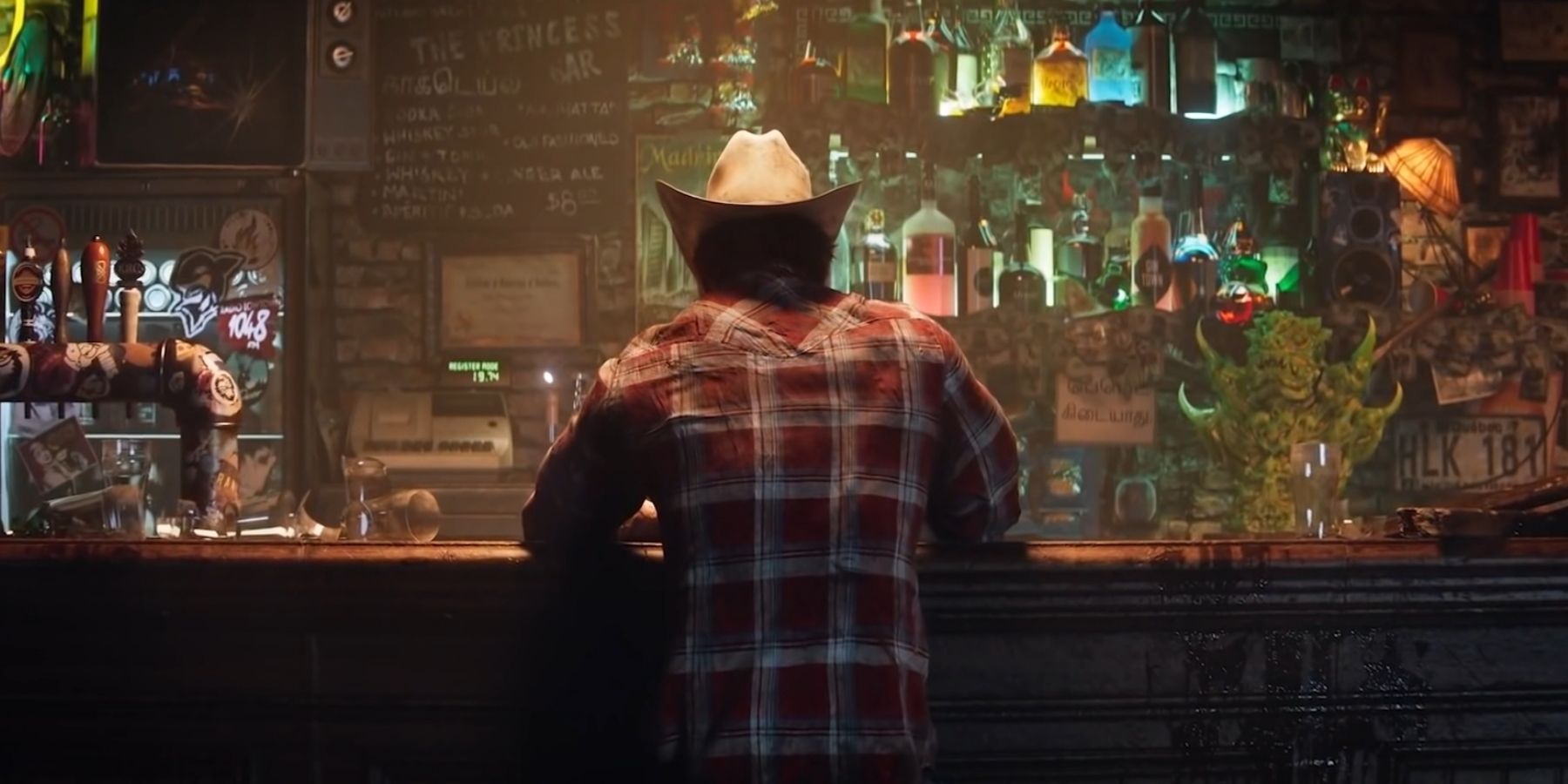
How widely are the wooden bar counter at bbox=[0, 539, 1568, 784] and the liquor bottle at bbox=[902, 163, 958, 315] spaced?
210cm

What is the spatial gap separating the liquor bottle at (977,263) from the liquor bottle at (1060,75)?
0.30 meters

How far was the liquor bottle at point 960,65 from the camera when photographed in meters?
4.14

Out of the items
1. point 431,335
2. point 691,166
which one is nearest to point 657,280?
point 691,166

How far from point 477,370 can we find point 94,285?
6.49ft

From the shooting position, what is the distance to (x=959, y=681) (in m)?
1.91

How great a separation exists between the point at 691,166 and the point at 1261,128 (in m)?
1.61

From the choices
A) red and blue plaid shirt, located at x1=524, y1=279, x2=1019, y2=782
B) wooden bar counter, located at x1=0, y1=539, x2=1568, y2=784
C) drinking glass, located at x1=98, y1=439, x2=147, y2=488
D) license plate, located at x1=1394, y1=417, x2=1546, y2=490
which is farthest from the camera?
license plate, located at x1=1394, y1=417, x2=1546, y2=490

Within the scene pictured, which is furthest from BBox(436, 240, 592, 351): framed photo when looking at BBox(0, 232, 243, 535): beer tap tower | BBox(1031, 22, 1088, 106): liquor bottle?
BBox(0, 232, 243, 535): beer tap tower

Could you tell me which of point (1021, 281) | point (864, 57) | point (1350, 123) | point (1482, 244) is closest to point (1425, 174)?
point (1482, 244)

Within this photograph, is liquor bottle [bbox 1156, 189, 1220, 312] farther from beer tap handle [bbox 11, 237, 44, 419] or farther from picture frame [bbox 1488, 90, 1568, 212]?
beer tap handle [bbox 11, 237, 44, 419]

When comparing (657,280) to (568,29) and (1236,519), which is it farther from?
(1236,519)

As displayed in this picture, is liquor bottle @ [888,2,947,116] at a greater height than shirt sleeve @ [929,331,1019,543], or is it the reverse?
liquor bottle @ [888,2,947,116]

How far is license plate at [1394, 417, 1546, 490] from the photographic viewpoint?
14.6 ft

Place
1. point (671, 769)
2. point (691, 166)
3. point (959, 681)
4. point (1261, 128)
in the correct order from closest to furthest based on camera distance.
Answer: point (671, 769)
point (959, 681)
point (1261, 128)
point (691, 166)
